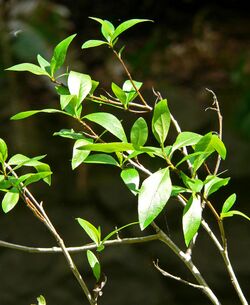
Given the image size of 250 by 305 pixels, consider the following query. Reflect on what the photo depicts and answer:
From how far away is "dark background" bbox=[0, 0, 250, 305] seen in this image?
2914 millimetres

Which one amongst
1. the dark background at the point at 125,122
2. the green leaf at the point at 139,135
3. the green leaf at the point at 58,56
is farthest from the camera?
the dark background at the point at 125,122

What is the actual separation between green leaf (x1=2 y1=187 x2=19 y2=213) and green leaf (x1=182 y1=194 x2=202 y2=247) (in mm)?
241

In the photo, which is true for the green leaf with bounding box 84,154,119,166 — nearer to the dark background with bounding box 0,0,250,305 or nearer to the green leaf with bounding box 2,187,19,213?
the green leaf with bounding box 2,187,19,213

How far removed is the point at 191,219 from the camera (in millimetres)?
792

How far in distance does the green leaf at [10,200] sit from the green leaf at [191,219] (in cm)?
24

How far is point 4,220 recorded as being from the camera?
10.1ft

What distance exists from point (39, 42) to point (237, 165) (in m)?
1.36

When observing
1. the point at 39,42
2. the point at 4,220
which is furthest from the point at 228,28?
the point at 4,220

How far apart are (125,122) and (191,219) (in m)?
2.56

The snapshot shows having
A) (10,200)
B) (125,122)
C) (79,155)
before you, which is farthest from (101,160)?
(125,122)

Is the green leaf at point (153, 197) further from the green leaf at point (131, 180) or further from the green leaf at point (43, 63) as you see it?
the green leaf at point (43, 63)

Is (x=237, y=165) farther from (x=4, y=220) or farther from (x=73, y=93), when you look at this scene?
(x=73, y=93)

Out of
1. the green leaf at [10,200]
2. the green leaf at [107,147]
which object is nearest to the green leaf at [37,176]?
the green leaf at [10,200]

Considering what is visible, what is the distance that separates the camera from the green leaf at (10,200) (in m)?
0.89
